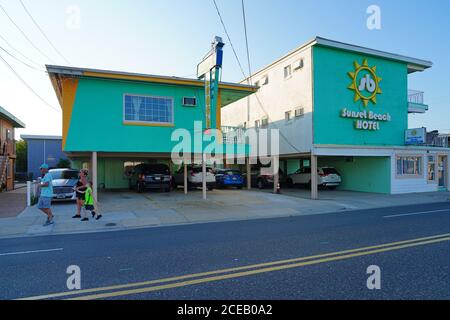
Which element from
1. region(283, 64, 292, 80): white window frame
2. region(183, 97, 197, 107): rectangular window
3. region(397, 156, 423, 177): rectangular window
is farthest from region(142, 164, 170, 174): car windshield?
region(397, 156, 423, 177): rectangular window

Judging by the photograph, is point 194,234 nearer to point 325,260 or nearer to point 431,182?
point 325,260

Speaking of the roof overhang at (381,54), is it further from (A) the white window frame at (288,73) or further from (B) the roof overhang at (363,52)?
(A) the white window frame at (288,73)

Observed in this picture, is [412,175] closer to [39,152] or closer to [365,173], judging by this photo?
[365,173]

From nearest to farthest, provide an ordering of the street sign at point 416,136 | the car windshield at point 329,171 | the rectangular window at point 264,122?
1. the street sign at point 416,136
2. the car windshield at point 329,171
3. the rectangular window at point 264,122

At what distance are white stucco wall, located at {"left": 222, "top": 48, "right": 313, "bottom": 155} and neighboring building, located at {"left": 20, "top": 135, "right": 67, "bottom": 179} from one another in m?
24.5

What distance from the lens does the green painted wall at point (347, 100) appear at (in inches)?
698

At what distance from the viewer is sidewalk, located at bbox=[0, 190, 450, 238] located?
9688mm

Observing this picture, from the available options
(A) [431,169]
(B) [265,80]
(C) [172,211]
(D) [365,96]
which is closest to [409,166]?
(A) [431,169]

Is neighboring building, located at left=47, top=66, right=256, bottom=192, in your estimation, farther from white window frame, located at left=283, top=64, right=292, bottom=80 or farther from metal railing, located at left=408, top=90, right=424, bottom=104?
metal railing, located at left=408, top=90, right=424, bottom=104

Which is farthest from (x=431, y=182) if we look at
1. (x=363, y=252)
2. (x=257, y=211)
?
(x=363, y=252)

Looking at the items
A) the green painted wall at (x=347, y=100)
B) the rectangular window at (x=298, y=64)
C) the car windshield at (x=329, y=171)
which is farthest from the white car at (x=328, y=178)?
the rectangular window at (x=298, y=64)

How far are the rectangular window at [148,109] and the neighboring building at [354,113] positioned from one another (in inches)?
307

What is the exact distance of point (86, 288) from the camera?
4465mm

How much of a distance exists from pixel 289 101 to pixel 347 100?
11.1ft
